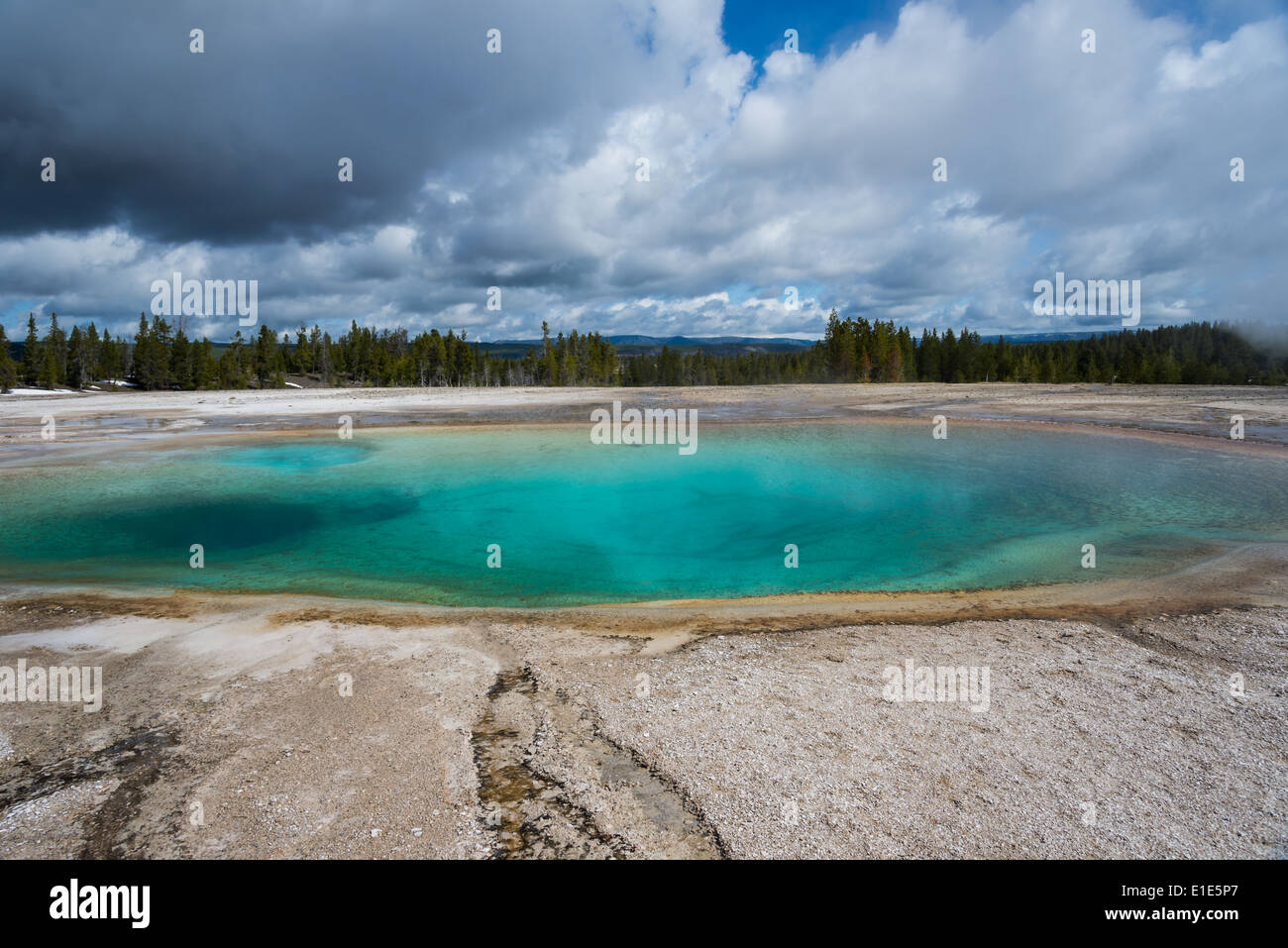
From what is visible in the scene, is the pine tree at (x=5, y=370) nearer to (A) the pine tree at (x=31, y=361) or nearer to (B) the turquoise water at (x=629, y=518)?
(A) the pine tree at (x=31, y=361)

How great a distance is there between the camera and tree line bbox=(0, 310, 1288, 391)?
90.3 meters

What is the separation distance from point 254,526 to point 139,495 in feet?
17.2

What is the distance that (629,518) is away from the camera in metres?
15.7

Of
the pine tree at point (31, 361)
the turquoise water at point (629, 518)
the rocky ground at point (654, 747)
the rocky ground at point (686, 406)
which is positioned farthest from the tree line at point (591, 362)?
the rocky ground at point (654, 747)

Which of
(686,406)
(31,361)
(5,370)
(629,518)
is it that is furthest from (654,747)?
(31,361)

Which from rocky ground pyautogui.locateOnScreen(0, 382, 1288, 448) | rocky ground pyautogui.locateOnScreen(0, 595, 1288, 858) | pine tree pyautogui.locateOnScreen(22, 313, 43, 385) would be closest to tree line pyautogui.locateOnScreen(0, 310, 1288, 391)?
pine tree pyautogui.locateOnScreen(22, 313, 43, 385)

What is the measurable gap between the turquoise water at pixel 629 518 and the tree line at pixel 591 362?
247 feet

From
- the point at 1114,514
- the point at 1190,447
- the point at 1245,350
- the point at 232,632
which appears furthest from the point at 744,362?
the point at 232,632

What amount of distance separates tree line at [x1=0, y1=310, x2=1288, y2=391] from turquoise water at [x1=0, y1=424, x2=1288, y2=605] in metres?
75.3

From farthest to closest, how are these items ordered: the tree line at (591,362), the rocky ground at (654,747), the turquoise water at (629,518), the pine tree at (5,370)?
the tree line at (591,362) → the pine tree at (5,370) → the turquoise water at (629,518) → the rocky ground at (654,747)

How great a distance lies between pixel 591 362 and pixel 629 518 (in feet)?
325

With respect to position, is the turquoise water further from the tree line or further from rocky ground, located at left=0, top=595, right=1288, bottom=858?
the tree line

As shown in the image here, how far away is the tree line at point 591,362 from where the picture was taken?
90.3 m
